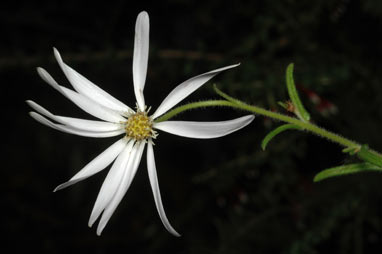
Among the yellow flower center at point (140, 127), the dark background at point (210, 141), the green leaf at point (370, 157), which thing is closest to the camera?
the green leaf at point (370, 157)

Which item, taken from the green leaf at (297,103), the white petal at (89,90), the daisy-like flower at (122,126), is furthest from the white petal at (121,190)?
the green leaf at (297,103)

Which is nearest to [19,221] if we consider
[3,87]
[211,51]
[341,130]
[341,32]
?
[3,87]

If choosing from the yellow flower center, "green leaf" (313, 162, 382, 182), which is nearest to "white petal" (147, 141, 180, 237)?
the yellow flower center

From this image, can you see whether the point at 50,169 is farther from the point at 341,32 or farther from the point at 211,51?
the point at 341,32

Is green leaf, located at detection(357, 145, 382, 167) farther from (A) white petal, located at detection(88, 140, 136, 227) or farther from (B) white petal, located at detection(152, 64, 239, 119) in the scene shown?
(A) white petal, located at detection(88, 140, 136, 227)

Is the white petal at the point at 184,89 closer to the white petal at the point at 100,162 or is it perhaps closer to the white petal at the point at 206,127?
the white petal at the point at 206,127

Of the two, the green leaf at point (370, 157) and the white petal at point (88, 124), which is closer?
the green leaf at point (370, 157)
